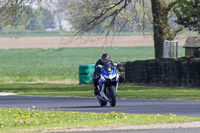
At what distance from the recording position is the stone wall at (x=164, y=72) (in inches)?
1066

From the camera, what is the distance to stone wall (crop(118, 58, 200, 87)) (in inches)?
1066

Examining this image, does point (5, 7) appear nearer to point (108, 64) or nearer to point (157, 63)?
point (157, 63)

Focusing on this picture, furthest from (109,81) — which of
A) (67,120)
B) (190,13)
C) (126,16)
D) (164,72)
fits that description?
(126,16)

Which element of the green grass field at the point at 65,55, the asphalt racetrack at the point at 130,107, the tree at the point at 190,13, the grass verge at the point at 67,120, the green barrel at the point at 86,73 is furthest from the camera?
the green grass field at the point at 65,55

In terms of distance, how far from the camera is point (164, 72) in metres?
28.7

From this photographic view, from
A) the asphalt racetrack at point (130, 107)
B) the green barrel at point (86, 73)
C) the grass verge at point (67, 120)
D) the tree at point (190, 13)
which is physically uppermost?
the tree at point (190, 13)

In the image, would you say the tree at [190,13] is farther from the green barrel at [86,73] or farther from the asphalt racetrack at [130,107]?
the asphalt racetrack at [130,107]

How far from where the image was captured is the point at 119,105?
18.9 metres

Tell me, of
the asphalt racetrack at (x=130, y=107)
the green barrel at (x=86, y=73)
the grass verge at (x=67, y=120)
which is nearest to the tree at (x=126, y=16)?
the green barrel at (x=86, y=73)

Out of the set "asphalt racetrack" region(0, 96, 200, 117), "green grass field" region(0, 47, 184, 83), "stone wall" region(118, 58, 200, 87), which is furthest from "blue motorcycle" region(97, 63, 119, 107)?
"green grass field" region(0, 47, 184, 83)

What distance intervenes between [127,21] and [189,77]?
7364mm

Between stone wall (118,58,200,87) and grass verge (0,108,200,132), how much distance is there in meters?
13.0

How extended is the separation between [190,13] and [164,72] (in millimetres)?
3170

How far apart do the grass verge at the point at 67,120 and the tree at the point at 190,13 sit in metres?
13.9
